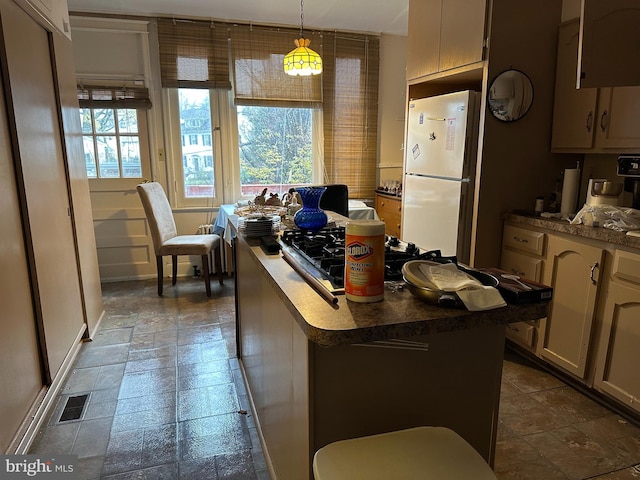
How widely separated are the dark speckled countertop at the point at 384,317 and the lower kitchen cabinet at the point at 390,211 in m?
3.18

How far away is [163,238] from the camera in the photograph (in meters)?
3.85

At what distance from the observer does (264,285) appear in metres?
1.67

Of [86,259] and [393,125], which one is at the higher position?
[393,125]

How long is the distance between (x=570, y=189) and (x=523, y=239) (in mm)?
386

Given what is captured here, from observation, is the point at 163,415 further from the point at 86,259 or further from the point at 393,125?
the point at 393,125

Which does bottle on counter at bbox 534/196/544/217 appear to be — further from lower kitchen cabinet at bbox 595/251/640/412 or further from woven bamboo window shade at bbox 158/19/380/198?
woven bamboo window shade at bbox 158/19/380/198

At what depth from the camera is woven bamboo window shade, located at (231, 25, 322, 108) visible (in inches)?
167

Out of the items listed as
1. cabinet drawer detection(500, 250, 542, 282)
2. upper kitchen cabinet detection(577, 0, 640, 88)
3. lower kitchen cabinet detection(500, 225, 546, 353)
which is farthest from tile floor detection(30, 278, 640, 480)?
upper kitchen cabinet detection(577, 0, 640, 88)

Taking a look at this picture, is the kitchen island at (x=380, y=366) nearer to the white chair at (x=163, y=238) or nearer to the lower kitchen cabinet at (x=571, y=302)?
the lower kitchen cabinet at (x=571, y=302)

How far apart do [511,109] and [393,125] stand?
2392mm

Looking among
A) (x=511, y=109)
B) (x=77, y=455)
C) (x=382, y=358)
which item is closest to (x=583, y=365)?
(x=511, y=109)

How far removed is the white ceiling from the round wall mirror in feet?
5.67

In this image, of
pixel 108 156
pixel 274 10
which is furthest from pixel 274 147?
pixel 108 156

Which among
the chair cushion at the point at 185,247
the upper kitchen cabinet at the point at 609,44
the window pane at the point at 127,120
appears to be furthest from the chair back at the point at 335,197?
the window pane at the point at 127,120
